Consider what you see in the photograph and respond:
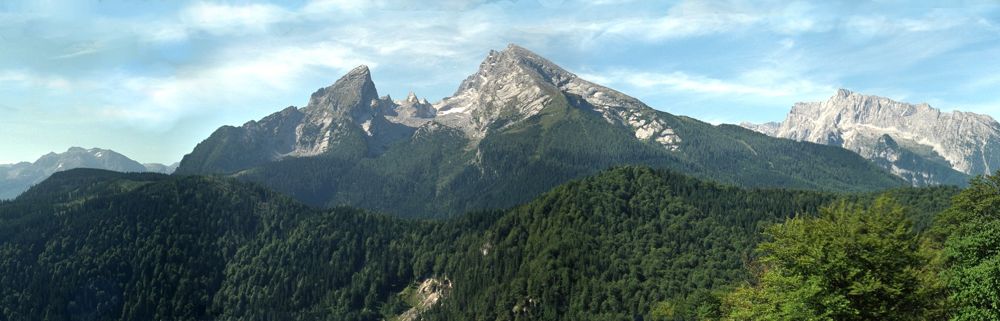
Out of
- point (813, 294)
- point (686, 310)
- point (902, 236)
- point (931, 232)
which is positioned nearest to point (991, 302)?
point (902, 236)

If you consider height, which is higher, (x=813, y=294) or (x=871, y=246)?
(x=871, y=246)

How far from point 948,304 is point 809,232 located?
1240 cm

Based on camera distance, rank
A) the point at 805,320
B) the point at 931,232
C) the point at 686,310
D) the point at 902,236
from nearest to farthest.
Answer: the point at 805,320
the point at 902,236
the point at 931,232
the point at 686,310

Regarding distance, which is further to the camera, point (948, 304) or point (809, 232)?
point (809, 232)

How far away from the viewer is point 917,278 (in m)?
54.9

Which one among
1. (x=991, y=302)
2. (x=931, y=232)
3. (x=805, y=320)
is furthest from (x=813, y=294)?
(x=931, y=232)

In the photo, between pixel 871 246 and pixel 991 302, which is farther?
pixel 871 246

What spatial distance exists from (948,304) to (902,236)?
6676 mm

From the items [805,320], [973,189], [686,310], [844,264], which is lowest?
[686,310]

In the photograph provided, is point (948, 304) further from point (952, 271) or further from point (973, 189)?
point (973, 189)

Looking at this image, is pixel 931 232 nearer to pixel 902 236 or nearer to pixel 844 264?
pixel 902 236

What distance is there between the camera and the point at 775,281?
199 feet

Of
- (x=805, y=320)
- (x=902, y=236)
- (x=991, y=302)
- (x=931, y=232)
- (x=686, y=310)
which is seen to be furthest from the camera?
(x=686, y=310)

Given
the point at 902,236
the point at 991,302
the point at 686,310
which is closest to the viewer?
the point at 991,302
